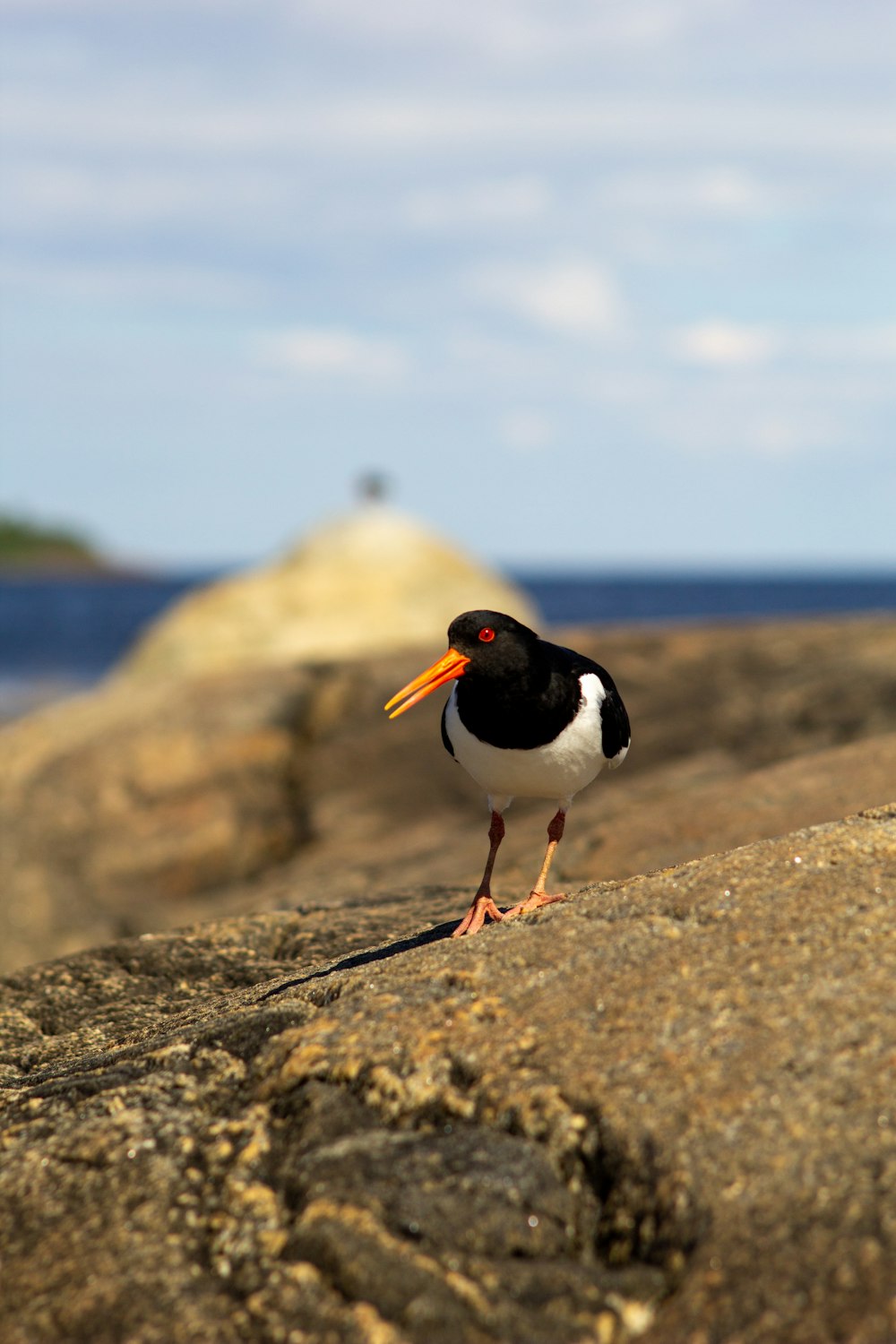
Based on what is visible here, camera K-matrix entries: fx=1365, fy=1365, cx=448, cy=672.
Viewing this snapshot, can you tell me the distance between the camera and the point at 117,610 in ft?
304

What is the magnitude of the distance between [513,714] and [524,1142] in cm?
222

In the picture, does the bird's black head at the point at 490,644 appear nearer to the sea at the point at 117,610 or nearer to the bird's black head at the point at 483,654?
the bird's black head at the point at 483,654

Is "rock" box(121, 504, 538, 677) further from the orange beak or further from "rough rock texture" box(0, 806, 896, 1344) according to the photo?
"rough rock texture" box(0, 806, 896, 1344)

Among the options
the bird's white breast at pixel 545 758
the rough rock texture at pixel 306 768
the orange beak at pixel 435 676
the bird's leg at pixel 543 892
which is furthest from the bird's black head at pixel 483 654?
the rough rock texture at pixel 306 768

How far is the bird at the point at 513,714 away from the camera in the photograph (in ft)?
17.3

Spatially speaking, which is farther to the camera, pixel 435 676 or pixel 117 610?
pixel 117 610

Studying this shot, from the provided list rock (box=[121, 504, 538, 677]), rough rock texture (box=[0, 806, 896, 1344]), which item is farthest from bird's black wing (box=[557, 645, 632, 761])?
rock (box=[121, 504, 538, 677])

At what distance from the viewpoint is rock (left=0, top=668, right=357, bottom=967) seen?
11477mm

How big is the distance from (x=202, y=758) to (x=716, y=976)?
362 inches

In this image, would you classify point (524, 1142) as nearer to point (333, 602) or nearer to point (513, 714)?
point (513, 714)

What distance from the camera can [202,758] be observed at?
1231cm

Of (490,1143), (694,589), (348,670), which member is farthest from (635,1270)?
(694,589)

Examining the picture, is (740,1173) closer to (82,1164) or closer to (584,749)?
(82,1164)

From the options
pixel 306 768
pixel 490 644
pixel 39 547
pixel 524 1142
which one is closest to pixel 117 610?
pixel 39 547
